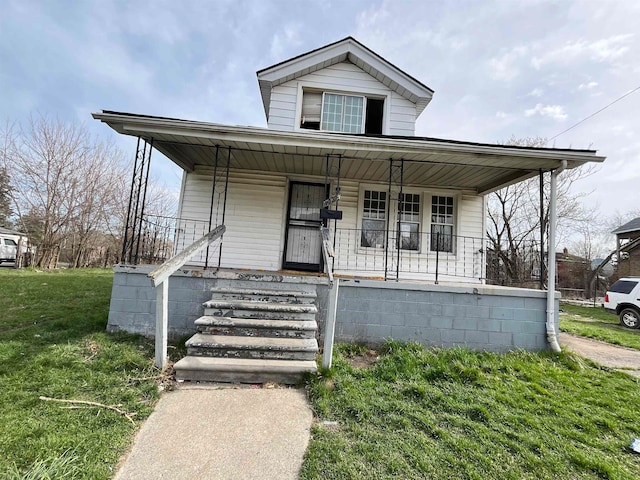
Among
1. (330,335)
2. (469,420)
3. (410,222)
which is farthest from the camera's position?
(410,222)

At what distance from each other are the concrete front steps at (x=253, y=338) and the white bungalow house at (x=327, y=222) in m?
0.02

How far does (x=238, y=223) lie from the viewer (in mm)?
6676

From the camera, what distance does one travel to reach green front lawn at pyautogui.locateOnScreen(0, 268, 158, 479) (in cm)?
190

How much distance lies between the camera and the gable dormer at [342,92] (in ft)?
23.0

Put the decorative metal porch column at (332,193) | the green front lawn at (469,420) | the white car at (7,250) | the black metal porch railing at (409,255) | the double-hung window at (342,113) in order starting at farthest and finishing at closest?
the white car at (7,250), the double-hung window at (342,113), the black metal porch railing at (409,255), the decorative metal porch column at (332,193), the green front lawn at (469,420)

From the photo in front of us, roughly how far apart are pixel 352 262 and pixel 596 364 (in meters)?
4.35

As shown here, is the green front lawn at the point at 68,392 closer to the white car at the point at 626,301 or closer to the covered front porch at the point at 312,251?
the covered front porch at the point at 312,251

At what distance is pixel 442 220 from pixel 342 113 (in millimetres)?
3630

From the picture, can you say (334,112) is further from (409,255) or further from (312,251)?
(409,255)

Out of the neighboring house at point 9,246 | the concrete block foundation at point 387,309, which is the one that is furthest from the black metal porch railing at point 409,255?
the neighboring house at point 9,246

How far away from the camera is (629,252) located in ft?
57.1

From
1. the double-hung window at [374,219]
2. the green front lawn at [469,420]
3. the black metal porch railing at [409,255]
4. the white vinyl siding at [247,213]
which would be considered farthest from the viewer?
Result: the double-hung window at [374,219]

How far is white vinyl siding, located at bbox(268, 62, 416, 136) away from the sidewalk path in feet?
18.4

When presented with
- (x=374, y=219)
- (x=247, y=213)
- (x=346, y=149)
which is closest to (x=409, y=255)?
(x=374, y=219)
